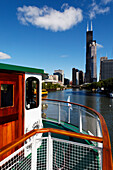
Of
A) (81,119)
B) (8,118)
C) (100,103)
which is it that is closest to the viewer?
(8,118)

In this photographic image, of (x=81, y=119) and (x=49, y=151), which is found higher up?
(x=49, y=151)

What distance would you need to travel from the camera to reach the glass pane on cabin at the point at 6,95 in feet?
10.1

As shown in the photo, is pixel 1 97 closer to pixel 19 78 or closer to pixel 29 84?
pixel 19 78

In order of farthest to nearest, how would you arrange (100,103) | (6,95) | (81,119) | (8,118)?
(100,103) < (81,119) < (6,95) < (8,118)

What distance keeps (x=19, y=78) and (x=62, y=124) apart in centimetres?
357

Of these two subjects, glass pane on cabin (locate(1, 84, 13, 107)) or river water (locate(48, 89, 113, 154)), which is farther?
river water (locate(48, 89, 113, 154))

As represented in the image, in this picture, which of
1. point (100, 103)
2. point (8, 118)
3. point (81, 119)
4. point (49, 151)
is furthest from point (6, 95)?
point (100, 103)

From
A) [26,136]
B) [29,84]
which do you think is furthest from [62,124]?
[26,136]

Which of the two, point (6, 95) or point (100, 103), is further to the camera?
point (100, 103)

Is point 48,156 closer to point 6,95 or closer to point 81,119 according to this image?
point 6,95

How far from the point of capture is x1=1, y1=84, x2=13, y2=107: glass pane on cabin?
3065 mm

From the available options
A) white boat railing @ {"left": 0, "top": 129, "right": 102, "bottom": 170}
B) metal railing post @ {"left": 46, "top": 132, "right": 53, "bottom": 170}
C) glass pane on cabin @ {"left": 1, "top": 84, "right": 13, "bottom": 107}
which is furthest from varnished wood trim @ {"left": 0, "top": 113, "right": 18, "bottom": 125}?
metal railing post @ {"left": 46, "top": 132, "right": 53, "bottom": 170}

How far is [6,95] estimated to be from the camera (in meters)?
3.20

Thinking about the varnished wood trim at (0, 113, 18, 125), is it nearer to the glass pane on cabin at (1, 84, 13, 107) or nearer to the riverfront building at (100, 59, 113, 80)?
the glass pane on cabin at (1, 84, 13, 107)
